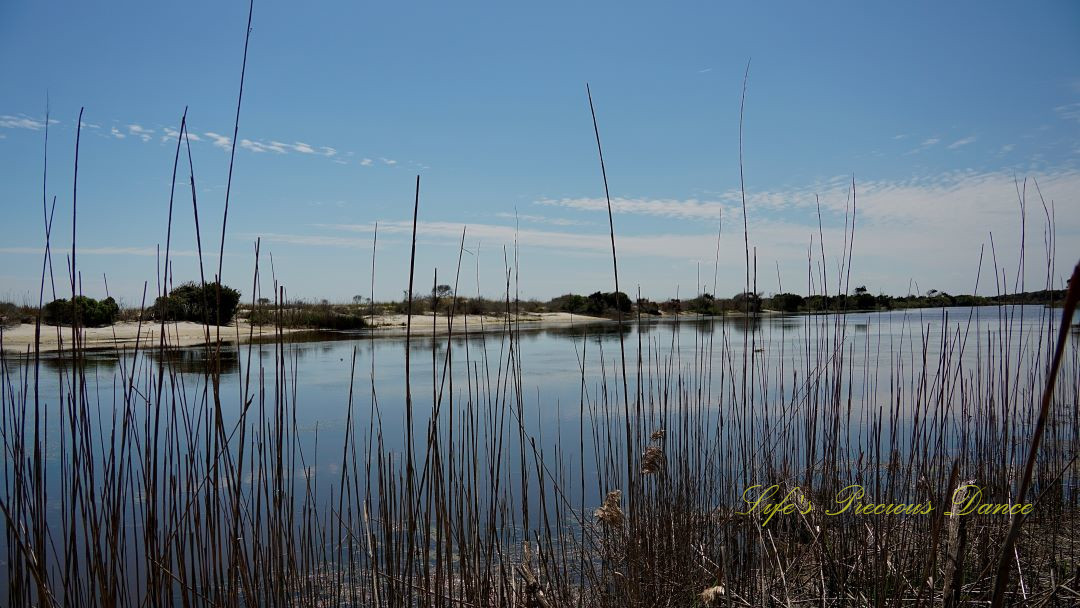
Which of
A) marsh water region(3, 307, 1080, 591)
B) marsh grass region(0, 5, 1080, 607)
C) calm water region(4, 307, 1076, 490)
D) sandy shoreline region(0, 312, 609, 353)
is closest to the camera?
marsh grass region(0, 5, 1080, 607)

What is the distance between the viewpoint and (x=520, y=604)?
2334 mm

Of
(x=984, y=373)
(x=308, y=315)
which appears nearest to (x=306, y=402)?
(x=984, y=373)

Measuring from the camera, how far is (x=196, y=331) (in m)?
18.4

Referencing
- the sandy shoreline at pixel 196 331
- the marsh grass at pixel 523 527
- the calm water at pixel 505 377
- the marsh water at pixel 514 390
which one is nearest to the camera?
the marsh grass at pixel 523 527

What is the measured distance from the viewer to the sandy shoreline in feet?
43.8

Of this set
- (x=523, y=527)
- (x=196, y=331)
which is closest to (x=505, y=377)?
(x=523, y=527)

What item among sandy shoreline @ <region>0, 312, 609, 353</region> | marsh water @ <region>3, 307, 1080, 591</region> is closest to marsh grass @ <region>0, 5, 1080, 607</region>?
marsh water @ <region>3, 307, 1080, 591</region>

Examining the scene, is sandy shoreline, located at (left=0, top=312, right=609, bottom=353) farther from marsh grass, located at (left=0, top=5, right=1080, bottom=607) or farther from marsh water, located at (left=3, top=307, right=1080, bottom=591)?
marsh grass, located at (left=0, top=5, right=1080, bottom=607)

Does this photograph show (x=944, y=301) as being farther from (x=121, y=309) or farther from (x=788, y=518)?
(x=121, y=309)

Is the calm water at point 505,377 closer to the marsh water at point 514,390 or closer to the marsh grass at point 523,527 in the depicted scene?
the marsh water at point 514,390

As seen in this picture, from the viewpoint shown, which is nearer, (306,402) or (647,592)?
(647,592)

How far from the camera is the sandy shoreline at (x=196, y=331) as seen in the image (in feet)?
43.8

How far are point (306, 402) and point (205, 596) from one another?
7.40 m

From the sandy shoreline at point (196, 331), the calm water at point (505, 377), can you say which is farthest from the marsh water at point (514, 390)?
the sandy shoreline at point (196, 331)
